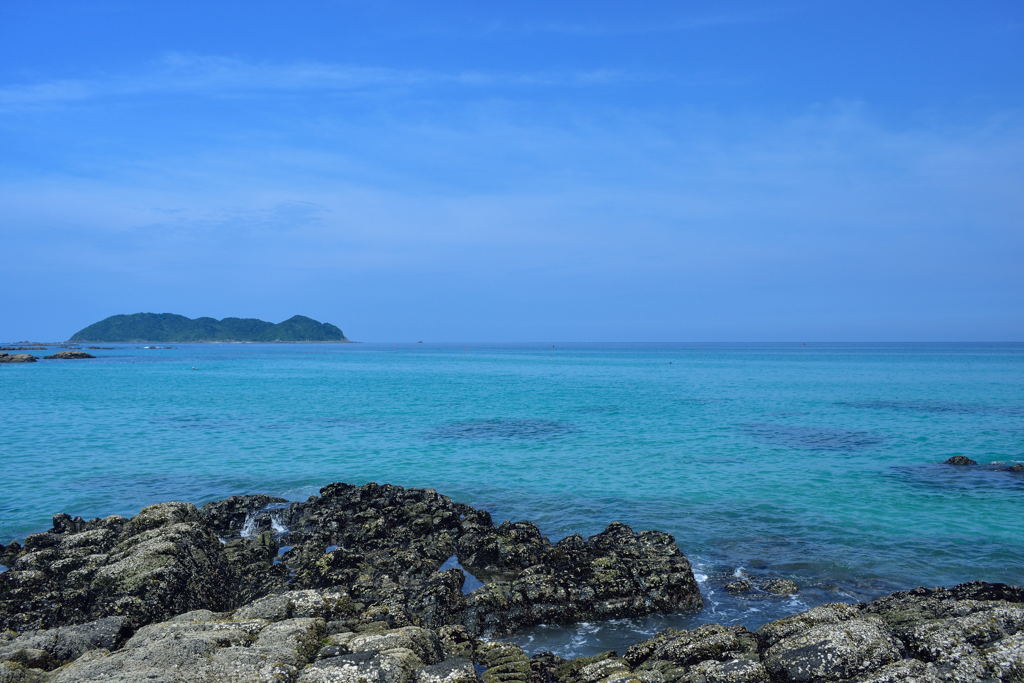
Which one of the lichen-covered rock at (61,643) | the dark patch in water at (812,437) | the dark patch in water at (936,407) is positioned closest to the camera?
the lichen-covered rock at (61,643)

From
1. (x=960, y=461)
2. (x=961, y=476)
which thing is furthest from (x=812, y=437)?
(x=961, y=476)

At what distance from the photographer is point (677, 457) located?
113 feet

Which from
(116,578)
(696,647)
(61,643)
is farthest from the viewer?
(116,578)

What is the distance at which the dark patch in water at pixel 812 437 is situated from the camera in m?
37.8

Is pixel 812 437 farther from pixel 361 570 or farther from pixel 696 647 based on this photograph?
pixel 696 647

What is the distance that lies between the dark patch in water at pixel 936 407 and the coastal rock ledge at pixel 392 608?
46.6 m

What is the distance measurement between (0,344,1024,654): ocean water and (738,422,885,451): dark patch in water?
10.8 inches

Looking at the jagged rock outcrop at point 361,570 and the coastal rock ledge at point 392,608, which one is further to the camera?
the jagged rock outcrop at point 361,570

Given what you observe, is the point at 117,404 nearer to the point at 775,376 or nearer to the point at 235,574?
the point at 235,574

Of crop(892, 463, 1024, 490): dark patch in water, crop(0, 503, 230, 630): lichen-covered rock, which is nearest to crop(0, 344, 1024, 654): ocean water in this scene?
crop(892, 463, 1024, 490): dark patch in water

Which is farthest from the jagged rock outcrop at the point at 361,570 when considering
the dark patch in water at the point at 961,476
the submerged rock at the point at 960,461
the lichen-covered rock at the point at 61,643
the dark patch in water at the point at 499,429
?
the submerged rock at the point at 960,461

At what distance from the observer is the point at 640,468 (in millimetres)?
31625

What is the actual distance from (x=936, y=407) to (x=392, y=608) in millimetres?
58502

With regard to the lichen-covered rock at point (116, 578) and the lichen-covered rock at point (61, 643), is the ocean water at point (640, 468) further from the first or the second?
the lichen-covered rock at point (61, 643)
